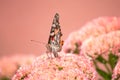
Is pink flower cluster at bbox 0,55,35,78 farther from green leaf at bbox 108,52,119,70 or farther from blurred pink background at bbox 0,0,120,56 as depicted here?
blurred pink background at bbox 0,0,120,56

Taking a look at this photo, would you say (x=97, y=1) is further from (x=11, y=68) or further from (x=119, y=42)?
(x=119, y=42)

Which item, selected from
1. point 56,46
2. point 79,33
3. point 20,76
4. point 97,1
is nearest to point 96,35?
point 79,33

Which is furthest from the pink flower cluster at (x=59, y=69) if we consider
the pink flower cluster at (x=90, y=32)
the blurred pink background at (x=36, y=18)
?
the blurred pink background at (x=36, y=18)

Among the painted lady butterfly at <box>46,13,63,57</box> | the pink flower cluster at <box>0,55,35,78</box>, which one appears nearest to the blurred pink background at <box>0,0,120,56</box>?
the pink flower cluster at <box>0,55,35,78</box>

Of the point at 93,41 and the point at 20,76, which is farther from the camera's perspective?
the point at 93,41

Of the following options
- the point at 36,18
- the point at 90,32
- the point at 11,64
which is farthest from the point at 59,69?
the point at 36,18

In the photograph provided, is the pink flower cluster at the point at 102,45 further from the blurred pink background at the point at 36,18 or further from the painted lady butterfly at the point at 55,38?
the blurred pink background at the point at 36,18
